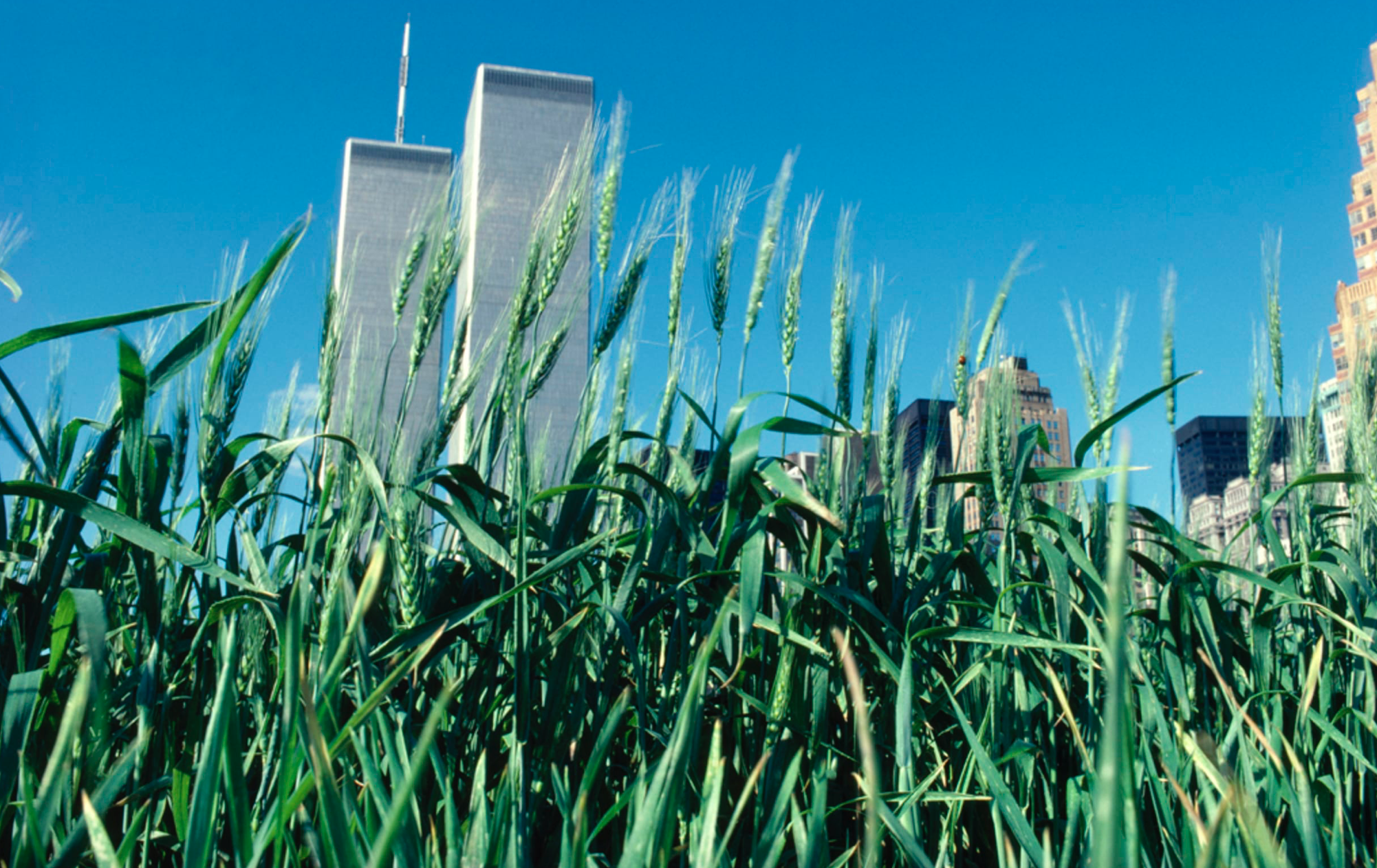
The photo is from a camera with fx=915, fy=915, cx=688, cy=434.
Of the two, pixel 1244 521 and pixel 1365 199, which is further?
pixel 1365 199

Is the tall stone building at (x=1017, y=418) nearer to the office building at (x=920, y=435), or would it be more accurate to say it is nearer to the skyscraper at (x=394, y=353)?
the office building at (x=920, y=435)

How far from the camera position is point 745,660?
87 centimetres

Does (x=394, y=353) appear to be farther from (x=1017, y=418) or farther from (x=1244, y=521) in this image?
(x=1244, y=521)

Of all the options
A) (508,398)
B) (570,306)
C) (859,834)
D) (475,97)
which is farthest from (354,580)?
(475,97)

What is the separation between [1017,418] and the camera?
3.53 ft

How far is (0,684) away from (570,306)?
621 mm

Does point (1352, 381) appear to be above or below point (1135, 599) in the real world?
above

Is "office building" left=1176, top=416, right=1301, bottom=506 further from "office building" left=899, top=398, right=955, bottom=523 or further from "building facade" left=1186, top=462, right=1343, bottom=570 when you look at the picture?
"office building" left=899, top=398, right=955, bottom=523

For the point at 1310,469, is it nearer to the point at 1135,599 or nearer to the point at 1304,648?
the point at 1304,648

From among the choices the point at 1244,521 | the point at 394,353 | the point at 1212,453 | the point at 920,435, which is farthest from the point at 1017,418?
the point at 1212,453

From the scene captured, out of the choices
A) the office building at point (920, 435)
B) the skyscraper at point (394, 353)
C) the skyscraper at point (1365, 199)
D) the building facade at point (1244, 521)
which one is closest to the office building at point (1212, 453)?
the skyscraper at point (1365, 199)

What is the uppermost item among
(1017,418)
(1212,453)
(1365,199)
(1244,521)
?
(1365,199)

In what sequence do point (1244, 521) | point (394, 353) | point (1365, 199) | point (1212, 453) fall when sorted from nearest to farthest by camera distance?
point (394, 353), point (1244, 521), point (1365, 199), point (1212, 453)

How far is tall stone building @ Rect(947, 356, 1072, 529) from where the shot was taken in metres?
1.13
